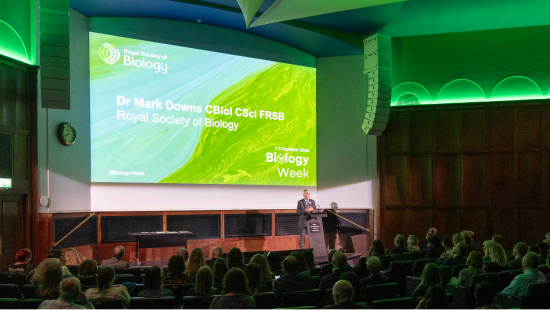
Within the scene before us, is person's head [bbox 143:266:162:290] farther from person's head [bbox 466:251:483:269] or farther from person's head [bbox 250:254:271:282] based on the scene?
person's head [bbox 466:251:483:269]

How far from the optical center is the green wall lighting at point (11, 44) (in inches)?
304

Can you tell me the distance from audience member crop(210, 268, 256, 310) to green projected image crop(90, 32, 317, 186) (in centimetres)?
617

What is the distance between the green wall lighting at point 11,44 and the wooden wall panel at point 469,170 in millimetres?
7879

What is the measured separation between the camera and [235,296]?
3.54m

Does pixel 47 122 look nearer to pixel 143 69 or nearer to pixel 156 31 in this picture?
Result: pixel 143 69

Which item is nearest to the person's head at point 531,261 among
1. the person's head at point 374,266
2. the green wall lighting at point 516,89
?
the person's head at point 374,266

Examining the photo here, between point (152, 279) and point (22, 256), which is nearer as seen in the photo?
point (152, 279)

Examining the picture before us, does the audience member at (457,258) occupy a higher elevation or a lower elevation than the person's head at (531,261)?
lower

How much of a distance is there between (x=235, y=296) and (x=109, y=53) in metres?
6.98

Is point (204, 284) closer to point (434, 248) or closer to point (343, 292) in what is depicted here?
point (343, 292)

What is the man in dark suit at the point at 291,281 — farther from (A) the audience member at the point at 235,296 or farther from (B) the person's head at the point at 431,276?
(B) the person's head at the point at 431,276

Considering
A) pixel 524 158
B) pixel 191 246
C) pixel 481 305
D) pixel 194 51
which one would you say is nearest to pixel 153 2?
pixel 194 51

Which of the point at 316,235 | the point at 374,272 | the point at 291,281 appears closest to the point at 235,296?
the point at 291,281

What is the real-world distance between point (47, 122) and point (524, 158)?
9897 millimetres
